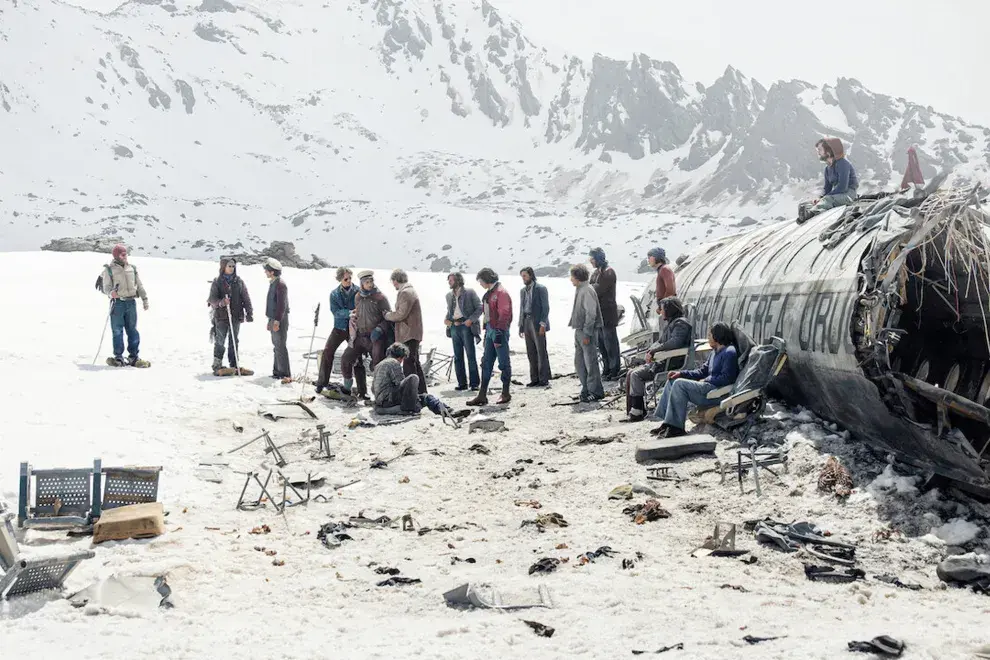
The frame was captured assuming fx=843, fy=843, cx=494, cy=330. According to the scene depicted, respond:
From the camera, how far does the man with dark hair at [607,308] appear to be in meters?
14.0

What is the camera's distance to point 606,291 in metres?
13.9

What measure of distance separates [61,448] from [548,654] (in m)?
6.13

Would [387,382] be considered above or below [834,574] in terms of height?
above

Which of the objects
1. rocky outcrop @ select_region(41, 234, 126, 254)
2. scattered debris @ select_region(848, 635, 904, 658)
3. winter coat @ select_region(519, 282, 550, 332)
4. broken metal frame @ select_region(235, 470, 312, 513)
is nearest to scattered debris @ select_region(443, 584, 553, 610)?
scattered debris @ select_region(848, 635, 904, 658)

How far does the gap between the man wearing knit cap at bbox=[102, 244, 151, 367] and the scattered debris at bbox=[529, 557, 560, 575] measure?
1019 cm

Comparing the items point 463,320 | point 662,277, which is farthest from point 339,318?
point 662,277

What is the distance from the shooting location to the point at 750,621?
4.99m

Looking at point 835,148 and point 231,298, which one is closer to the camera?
point 835,148

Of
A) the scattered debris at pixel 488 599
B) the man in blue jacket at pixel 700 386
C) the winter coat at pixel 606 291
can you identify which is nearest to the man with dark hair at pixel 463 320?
the winter coat at pixel 606 291

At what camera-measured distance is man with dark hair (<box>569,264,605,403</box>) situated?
42.0ft

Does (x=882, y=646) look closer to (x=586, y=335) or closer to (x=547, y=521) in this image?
(x=547, y=521)

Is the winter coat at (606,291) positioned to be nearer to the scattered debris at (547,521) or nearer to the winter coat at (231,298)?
the winter coat at (231,298)

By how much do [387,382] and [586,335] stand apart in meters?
3.08

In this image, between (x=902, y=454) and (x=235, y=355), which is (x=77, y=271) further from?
(x=902, y=454)
